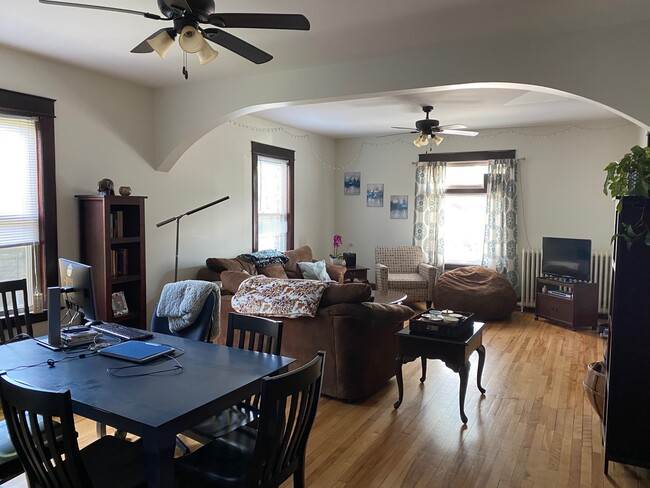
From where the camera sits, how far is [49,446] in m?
1.55

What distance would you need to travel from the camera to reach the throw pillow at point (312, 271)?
20.5 ft

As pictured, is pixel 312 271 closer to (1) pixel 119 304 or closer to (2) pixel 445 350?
(1) pixel 119 304

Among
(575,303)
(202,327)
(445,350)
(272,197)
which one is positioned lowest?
(575,303)

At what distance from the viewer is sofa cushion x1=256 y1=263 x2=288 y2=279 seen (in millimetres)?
5688

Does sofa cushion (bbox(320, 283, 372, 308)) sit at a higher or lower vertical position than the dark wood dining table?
higher

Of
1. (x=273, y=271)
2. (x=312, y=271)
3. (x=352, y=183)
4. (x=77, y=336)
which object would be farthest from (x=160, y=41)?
(x=352, y=183)

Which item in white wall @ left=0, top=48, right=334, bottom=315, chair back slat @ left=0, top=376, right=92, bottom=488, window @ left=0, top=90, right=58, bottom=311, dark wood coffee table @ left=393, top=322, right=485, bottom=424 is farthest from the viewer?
white wall @ left=0, top=48, right=334, bottom=315

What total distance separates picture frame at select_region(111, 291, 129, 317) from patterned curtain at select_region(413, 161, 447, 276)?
4.63 meters

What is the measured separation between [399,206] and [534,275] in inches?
89.9

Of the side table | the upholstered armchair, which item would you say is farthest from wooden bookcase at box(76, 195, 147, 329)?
the upholstered armchair

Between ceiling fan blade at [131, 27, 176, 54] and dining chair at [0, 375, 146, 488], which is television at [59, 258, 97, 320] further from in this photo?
ceiling fan blade at [131, 27, 176, 54]

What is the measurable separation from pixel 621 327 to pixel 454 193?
4.93m

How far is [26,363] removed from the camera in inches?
84.7

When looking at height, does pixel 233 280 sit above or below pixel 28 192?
below
